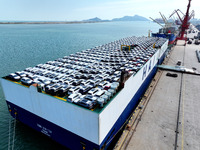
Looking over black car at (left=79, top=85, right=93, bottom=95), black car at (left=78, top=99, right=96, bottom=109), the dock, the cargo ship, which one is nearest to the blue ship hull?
the cargo ship

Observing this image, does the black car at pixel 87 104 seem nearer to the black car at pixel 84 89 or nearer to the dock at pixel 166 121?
the black car at pixel 84 89

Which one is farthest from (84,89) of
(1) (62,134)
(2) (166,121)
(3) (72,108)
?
(2) (166,121)

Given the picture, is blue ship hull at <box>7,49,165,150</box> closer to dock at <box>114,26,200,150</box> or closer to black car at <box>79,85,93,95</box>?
dock at <box>114,26,200,150</box>

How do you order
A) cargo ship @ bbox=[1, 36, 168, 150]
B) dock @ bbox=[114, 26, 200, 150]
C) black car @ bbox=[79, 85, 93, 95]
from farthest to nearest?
black car @ bbox=[79, 85, 93, 95], dock @ bbox=[114, 26, 200, 150], cargo ship @ bbox=[1, 36, 168, 150]

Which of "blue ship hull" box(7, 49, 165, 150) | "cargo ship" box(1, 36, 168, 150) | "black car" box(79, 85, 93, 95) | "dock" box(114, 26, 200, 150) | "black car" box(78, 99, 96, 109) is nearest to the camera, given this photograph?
"black car" box(78, 99, 96, 109)

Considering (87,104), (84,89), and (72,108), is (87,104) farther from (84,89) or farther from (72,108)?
(84,89)

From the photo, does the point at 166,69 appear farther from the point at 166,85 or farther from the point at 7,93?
the point at 7,93

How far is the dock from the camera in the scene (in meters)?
18.5

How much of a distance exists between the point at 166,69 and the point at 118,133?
3735 centimetres

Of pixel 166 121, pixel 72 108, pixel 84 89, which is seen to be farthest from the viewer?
pixel 166 121

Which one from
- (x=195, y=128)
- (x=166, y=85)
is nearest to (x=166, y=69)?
(x=166, y=85)

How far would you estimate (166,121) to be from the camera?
75.2 ft

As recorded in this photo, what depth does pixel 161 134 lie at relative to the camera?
20.1 metres

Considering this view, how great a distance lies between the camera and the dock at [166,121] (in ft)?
60.7
